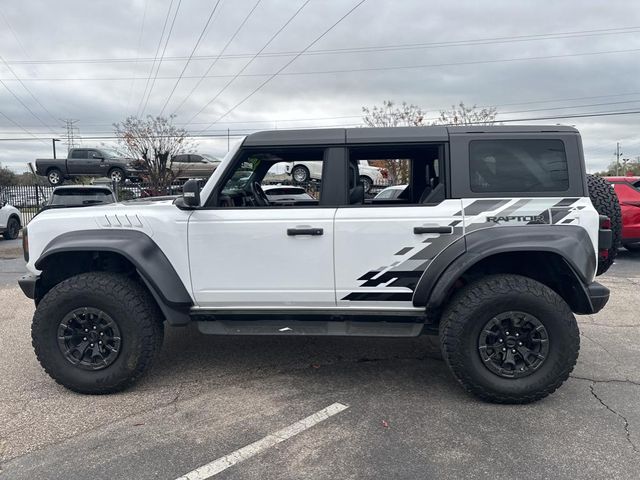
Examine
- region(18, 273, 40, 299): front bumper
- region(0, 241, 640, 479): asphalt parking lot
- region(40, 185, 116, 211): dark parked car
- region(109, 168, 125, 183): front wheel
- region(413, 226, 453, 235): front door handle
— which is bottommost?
region(0, 241, 640, 479): asphalt parking lot

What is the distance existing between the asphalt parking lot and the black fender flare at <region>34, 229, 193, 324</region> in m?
0.73

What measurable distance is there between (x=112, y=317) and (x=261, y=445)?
1541mm

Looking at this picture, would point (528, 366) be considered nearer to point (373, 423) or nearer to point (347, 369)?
point (373, 423)

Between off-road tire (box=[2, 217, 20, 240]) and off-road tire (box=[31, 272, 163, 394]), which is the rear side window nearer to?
off-road tire (box=[31, 272, 163, 394])

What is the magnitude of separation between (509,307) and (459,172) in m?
1.04

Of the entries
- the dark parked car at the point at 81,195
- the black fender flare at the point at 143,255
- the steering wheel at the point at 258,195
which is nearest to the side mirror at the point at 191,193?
the black fender flare at the point at 143,255

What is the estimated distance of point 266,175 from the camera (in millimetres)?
4625

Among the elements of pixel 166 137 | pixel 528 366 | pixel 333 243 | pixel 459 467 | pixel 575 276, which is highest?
pixel 166 137

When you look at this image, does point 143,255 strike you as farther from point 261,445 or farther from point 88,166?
point 88,166

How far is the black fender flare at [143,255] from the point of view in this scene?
3.64m

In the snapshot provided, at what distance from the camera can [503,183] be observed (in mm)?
3600

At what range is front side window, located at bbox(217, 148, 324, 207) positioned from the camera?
3875mm

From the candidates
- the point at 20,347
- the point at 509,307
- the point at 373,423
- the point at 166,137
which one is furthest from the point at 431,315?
the point at 166,137

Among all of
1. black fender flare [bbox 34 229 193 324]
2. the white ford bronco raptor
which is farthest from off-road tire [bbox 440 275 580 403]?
black fender flare [bbox 34 229 193 324]
